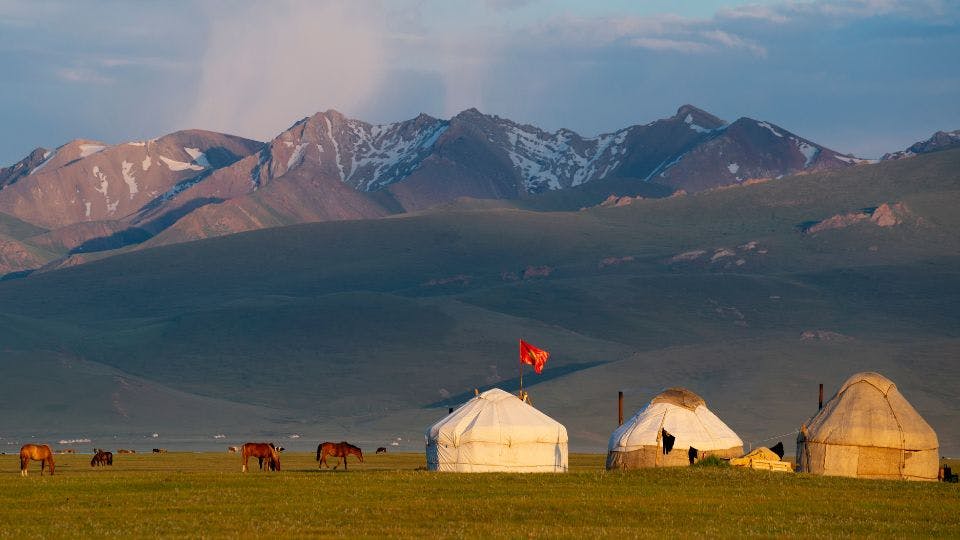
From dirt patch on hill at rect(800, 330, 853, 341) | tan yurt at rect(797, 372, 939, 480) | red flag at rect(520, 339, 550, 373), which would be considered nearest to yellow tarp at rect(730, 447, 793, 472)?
tan yurt at rect(797, 372, 939, 480)

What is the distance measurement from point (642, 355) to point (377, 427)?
3545cm

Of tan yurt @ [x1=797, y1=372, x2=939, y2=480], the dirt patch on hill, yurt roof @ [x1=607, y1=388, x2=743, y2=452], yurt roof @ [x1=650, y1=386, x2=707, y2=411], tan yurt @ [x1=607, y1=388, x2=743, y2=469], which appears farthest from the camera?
the dirt patch on hill

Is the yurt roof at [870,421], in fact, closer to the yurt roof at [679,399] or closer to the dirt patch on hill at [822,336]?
the yurt roof at [679,399]

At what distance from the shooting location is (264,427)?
143 m

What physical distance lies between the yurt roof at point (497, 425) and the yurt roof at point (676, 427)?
3436mm

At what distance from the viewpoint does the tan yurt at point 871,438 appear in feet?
170

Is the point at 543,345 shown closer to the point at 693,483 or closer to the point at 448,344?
the point at 448,344

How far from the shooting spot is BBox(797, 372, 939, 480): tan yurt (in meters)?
51.7

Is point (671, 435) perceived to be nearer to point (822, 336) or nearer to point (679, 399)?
point (679, 399)

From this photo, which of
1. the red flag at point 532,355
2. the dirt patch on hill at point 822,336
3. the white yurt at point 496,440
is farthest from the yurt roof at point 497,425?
the dirt patch on hill at point 822,336

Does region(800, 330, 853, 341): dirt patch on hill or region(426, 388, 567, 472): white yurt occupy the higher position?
region(800, 330, 853, 341): dirt patch on hill

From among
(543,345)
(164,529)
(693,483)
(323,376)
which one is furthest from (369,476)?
(543,345)

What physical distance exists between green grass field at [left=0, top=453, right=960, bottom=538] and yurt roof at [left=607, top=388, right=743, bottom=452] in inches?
469

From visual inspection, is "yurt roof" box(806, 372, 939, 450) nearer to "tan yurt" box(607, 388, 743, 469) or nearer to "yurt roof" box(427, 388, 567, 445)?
"tan yurt" box(607, 388, 743, 469)
